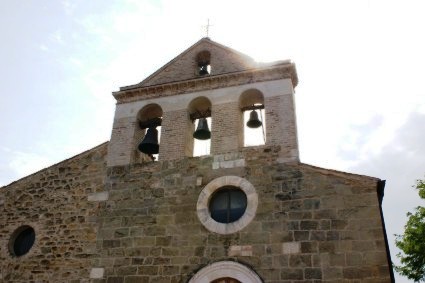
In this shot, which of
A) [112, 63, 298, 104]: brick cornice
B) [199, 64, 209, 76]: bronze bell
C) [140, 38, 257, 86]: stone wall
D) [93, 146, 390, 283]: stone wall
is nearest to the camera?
[93, 146, 390, 283]: stone wall

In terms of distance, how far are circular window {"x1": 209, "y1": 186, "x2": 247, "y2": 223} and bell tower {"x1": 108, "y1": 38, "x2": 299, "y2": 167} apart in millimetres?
904

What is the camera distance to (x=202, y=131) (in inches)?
351

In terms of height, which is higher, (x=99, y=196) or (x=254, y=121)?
(x=254, y=121)

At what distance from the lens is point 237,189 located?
26.2ft

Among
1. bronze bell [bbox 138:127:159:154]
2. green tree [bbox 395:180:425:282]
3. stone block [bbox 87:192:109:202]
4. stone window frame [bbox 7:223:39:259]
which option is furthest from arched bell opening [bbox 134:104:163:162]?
green tree [bbox 395:180:425:282]

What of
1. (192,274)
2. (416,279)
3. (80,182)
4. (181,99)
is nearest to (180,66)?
(181,99)

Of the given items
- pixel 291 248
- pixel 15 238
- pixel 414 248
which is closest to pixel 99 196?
pixel 15 238

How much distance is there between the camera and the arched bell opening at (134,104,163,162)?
9.20 m

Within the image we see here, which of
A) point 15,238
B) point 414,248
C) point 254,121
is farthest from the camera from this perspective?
point 414,248

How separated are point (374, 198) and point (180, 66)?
5.70m

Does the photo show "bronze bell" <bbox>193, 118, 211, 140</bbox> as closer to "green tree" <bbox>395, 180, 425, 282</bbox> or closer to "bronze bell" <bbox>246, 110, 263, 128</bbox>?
"bronze bell" <bbox>246, 110, 263, 128</bbox>

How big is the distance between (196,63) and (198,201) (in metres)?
3.91

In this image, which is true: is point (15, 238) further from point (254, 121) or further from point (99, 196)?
point (254, 121)

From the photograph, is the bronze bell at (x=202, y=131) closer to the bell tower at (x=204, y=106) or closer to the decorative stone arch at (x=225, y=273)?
the bell tower at (x=204, y=106)
